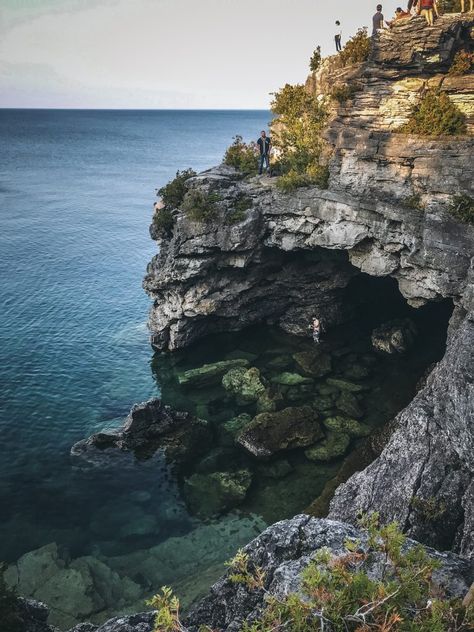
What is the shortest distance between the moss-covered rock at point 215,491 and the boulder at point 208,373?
936 cm

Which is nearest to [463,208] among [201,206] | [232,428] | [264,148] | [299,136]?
[299,136]

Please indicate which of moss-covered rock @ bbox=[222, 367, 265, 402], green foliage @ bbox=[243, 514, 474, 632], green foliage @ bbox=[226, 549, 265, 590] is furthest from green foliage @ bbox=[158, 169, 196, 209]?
green foliage @ bbox=[243, 514, 474, 632]

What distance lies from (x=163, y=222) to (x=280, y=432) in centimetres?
2017

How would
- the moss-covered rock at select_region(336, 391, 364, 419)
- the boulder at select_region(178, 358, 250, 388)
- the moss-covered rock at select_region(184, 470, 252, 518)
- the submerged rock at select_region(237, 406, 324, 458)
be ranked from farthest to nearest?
the boulder at select_region(178, 358, 250, 388)
the moss-covered rock at select_region(336, 391, 364, 419)
the submerged rock at select_region(237, 406, 324, 458)
the moss-covered rock at select_region(184, 470, 252, 518)

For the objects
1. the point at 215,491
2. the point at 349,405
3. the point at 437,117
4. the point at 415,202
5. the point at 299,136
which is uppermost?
the point at 299,136

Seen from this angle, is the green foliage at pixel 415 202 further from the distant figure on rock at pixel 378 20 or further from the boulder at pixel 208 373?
the boulder at pixel 208 373

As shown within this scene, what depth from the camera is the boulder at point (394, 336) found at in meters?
35.4

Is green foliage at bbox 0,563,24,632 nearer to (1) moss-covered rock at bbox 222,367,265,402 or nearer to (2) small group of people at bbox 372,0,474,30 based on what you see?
(1) moss-covered rock at bbox 222,367,265,402

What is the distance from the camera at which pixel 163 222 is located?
37625mm

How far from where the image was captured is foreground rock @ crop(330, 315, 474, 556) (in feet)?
52.0

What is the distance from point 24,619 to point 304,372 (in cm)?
2332

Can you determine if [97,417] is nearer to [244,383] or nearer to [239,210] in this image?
[244,383]

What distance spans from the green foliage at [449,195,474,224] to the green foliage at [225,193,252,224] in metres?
14.8

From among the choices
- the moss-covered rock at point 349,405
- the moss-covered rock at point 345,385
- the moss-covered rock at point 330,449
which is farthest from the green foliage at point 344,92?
the moss-covered rock at point 330,449
